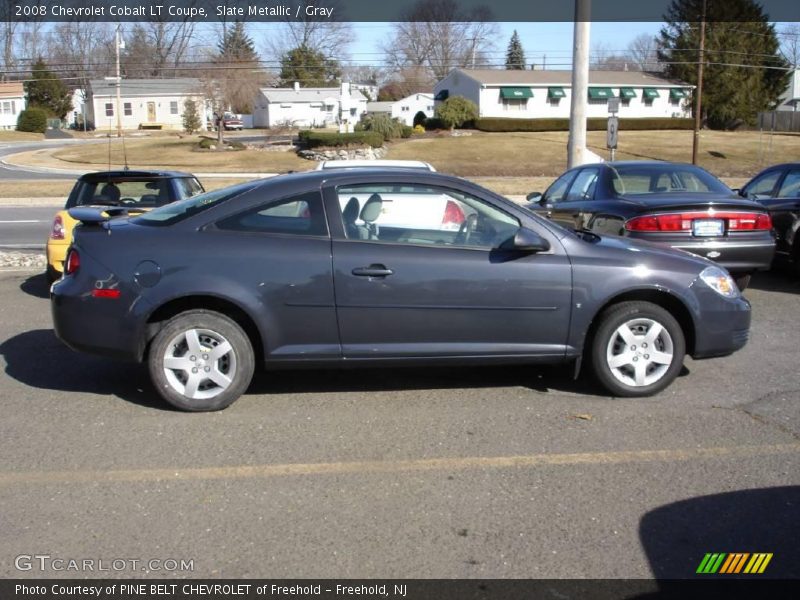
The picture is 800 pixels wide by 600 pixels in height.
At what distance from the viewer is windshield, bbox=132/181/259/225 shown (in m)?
5.48

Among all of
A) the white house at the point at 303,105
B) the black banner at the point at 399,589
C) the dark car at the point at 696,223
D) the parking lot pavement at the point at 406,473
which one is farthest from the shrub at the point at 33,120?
the black banner at the point at 399,589

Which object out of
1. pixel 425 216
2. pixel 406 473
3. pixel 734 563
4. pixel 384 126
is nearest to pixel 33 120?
pixel 384 126

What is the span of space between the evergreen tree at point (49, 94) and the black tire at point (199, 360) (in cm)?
8173

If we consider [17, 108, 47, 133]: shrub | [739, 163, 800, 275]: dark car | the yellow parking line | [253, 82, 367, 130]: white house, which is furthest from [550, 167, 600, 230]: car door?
[17, 108, 47, 133]: shrub

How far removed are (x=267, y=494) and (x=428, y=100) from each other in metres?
73.9

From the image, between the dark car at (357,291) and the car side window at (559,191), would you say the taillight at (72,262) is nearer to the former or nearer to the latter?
the dark car at (357,291)

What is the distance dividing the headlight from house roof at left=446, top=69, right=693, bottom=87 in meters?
63.2

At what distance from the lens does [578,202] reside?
9.50m

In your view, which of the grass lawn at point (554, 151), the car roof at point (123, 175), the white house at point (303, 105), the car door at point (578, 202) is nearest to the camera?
the car door at point (578, 202)

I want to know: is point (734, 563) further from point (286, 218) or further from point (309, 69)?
point (309, 69)

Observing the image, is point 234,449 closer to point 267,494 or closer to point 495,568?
point 267,494

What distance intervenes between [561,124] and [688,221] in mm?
55347

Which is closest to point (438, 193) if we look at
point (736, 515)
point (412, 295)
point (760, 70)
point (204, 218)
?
point (412, 295)

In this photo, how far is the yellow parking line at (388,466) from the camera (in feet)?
14.3
